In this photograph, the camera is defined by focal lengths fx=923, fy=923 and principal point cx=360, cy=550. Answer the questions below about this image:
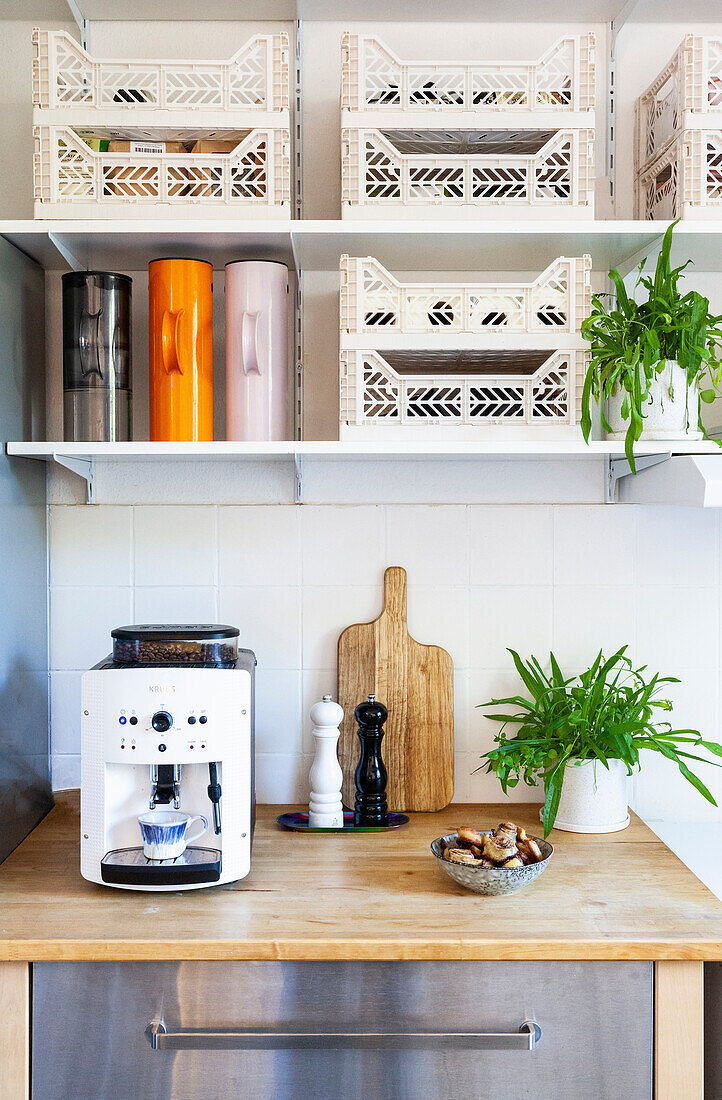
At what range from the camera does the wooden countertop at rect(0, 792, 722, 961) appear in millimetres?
1209

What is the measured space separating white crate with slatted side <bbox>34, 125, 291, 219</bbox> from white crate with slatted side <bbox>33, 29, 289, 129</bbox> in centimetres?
3

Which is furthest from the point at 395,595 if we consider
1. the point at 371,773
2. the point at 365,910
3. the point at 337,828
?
the point at 365,910

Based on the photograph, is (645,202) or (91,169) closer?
(91,169)

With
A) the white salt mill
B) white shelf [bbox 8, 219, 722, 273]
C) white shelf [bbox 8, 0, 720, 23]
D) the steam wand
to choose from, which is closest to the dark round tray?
the white salt mill

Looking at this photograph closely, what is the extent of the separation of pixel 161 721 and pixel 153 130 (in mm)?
955

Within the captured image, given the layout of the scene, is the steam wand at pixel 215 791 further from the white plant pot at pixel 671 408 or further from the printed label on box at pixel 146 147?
the printed label on box at pixel 146 147

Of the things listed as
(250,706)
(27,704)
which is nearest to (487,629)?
(250,706)

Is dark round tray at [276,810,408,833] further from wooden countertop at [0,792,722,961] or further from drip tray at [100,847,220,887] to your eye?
drip tray at [100,847,220,887]

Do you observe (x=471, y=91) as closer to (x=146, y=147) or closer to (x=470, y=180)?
(x=470, y=180)

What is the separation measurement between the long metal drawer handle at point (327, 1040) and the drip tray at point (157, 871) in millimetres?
190

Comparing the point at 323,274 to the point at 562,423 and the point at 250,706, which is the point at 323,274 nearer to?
the point at 562,423

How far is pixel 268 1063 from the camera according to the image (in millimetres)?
1232

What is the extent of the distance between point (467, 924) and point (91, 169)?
1.29m

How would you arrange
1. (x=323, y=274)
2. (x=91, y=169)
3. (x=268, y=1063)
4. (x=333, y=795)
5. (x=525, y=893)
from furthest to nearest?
(x=323, y=274) < (x=333, y=795) < (x=91, y=169) < (x=525, y=893) < (x=268, y=1063)
